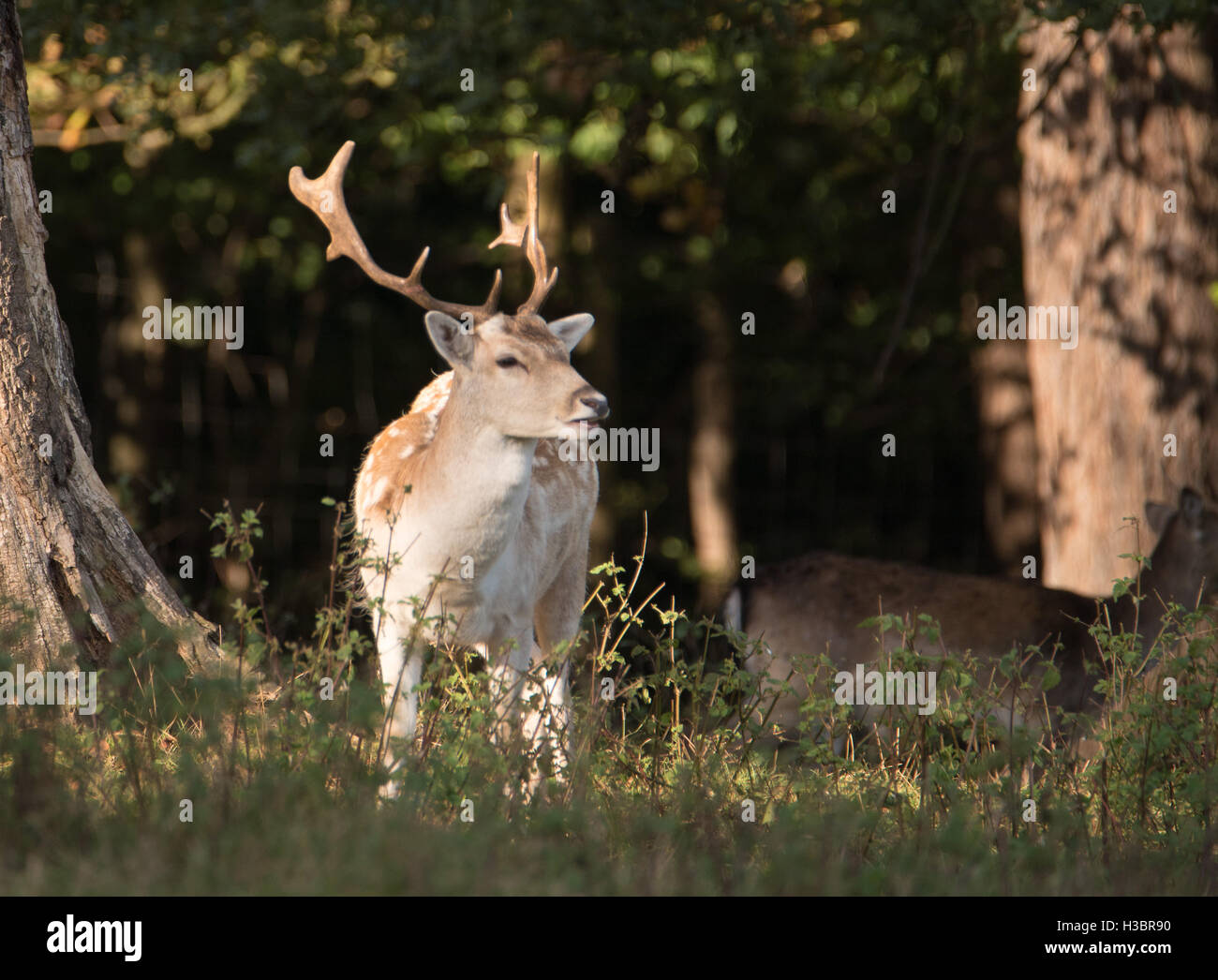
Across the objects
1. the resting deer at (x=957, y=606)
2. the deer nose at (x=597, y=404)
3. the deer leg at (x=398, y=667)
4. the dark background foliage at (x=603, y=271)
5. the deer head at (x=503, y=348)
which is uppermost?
the dark background foliage at (x=603, y=271)

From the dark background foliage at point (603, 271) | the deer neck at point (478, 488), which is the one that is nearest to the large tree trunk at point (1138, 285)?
the dark background foliage at point (603, 271)

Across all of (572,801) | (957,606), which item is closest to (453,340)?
(572,801)

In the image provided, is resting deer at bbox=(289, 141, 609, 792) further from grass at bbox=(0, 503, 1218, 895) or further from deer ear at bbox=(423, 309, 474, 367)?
grass at bbox=(0, 503, 1218, 895)

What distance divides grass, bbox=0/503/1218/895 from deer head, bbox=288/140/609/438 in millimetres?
759

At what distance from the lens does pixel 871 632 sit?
688cm

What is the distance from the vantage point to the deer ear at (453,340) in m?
5.54

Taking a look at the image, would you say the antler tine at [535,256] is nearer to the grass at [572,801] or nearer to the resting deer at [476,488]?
the resting deer at [476,488]

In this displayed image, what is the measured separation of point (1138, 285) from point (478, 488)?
14.4ft

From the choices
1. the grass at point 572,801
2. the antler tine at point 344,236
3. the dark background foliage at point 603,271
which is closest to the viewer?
the grass at point 572,801

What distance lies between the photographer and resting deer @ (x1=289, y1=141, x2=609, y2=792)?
17.4 ft

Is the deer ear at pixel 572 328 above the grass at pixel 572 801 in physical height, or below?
above

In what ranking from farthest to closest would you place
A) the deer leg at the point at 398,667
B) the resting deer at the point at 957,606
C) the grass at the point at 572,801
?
the resting deer at the point at 957,606 → the deer leg at the point at 398,667 → the grass at the point at 572,801
